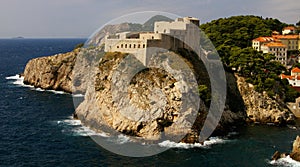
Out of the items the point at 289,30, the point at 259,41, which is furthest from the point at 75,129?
the point at 289,30

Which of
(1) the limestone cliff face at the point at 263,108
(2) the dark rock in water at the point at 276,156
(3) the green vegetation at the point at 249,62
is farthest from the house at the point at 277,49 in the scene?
(2) the dark rock in water at the point at 276,156

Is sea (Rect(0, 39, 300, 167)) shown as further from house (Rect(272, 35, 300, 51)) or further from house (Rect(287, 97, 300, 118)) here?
house (Rect(272, 35, 300, 51))

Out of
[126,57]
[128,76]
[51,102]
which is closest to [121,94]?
[128,76]

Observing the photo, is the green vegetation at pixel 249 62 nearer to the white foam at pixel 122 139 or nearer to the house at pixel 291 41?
the house at pixel 291 41

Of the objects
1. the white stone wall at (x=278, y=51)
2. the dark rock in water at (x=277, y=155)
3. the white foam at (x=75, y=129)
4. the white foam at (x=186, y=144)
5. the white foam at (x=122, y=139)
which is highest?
the white stone wall at (x=278, y=51)

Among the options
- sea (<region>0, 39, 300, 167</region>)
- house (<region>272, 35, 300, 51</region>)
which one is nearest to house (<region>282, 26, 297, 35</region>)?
house (<region>272, 35, 300, 51</region>)

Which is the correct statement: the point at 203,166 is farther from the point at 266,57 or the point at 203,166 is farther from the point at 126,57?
the point at 266,57
